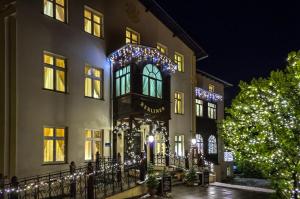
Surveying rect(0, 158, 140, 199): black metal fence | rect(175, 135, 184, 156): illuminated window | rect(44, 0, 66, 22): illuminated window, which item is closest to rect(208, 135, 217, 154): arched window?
rect(175, 135, 184, 156): illuminated window

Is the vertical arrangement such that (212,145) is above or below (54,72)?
below

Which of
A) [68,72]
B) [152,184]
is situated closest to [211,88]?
[152,184]

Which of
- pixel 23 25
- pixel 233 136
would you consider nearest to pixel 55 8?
pixel 23 25

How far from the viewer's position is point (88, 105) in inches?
746

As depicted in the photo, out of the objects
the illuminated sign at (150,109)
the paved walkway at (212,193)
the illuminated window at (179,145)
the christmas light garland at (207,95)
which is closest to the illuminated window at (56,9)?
the illuminated sign at (150,109)

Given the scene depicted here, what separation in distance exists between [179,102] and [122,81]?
7297 mm

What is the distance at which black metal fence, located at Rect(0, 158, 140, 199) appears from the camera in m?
13.8

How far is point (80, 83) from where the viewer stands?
1855cm

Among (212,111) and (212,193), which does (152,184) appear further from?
(212,111)

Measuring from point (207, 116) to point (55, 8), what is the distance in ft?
57.7

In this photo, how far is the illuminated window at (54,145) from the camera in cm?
1686

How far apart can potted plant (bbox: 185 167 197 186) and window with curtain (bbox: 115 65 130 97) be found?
5.12 m

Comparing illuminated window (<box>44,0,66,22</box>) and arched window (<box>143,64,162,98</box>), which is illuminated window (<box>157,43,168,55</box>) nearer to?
arched window (<box>143,64,162,98</box>)

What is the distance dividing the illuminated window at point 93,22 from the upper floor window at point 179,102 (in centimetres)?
795
